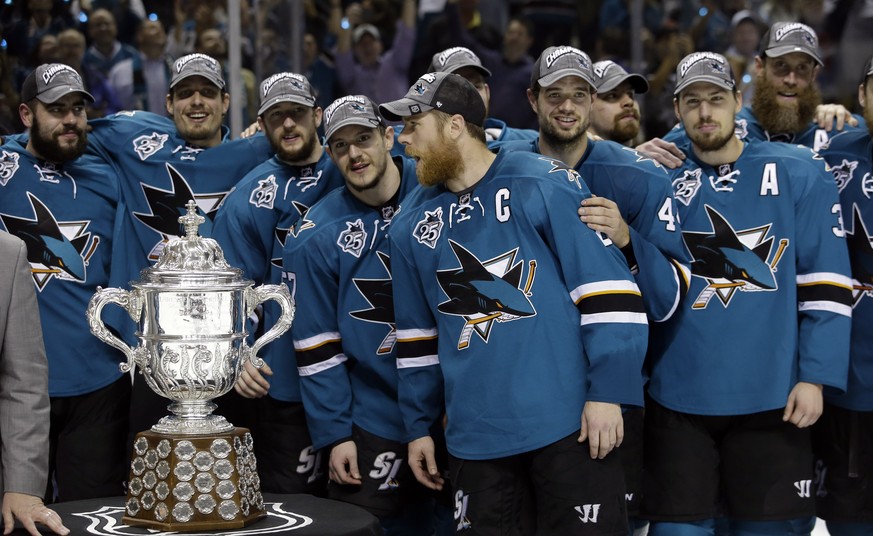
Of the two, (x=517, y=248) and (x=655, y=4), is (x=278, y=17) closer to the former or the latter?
(x=655, y=4)

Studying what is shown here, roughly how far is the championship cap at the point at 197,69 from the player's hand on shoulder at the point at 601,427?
1.70m

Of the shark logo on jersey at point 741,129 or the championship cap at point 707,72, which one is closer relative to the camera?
the championship cap at point 707,72

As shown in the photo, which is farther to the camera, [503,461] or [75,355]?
[75,355]

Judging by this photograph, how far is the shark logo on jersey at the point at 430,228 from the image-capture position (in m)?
2.90

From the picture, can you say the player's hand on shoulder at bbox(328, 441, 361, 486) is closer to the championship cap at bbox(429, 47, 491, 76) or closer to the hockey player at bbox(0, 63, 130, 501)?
the hockey player at bbox(0, 63, 130, 501)

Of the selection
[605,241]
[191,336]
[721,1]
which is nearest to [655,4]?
[721,1]

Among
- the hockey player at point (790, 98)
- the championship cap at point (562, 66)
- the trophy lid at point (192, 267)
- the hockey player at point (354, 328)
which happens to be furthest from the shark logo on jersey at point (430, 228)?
the hockey player at point (790, 98)

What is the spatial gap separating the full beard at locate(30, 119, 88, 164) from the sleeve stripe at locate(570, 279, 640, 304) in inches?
66.5

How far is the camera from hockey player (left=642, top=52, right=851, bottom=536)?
3.14 m

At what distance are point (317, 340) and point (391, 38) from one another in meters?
2.76

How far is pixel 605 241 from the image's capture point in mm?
2758

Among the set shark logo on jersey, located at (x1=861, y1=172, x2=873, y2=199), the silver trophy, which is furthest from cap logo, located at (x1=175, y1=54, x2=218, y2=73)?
shark logo on jersey, located at (x1=861, y1=172, x2=873, y2=199)

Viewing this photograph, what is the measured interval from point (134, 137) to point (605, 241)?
1.73 meters

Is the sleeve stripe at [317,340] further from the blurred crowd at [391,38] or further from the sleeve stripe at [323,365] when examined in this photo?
the blurred crowd at [391,38]
